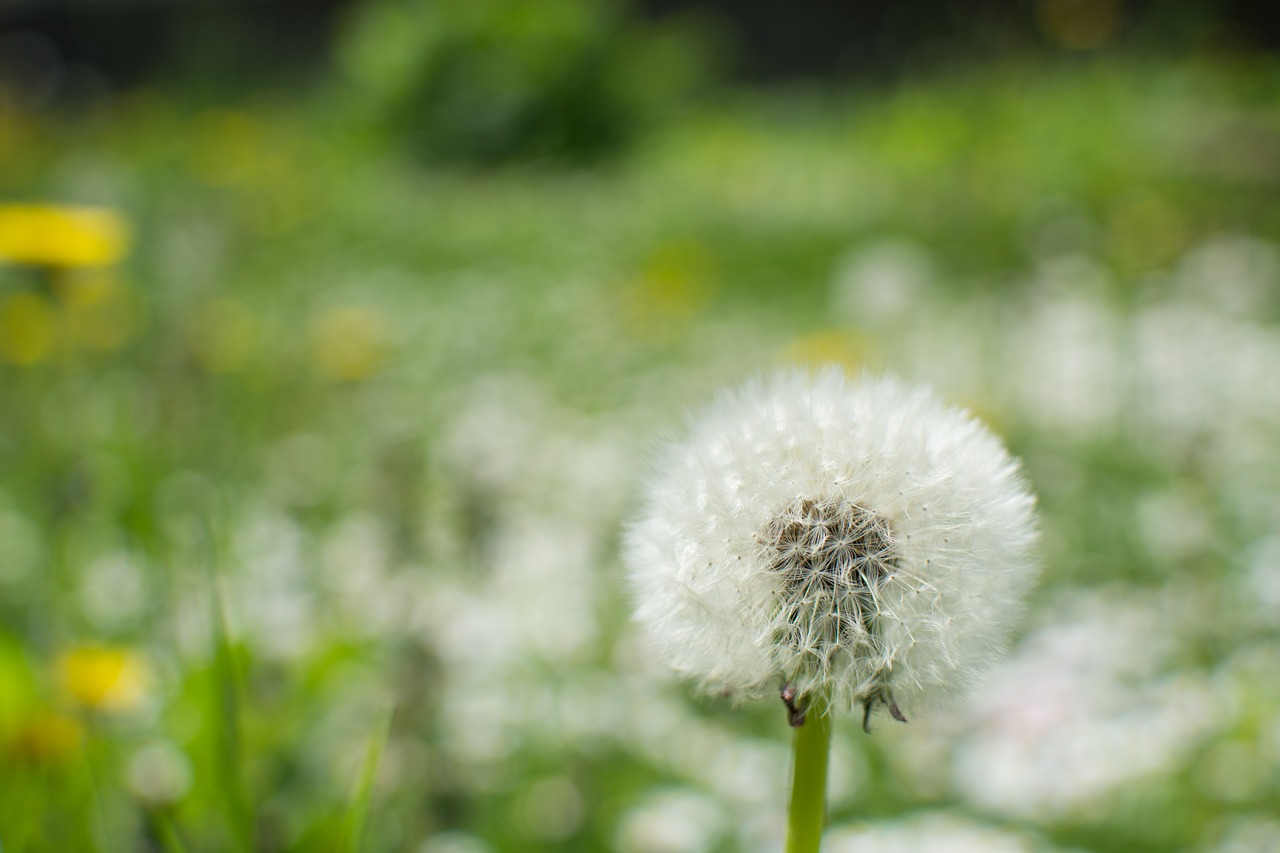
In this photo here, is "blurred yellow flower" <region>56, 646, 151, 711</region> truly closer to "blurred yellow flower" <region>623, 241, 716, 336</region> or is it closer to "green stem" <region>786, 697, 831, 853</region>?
"green stem" <region>786, 697, 831, 853</region>

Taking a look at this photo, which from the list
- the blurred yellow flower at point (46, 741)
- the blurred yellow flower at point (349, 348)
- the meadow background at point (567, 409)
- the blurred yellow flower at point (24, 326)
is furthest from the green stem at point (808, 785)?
the blurred yellow flower at point (349, 348)

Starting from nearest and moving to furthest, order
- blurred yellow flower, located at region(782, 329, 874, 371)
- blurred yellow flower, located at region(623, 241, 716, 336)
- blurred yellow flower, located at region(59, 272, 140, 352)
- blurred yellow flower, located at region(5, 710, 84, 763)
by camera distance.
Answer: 1. blurred yellow flower, located at region(5, 710, 84, 763)
2. blurred yellow flower, located at region(782, 329, 874, 371)
3. blurred yellow flower, located at region(59, 272, 140, 352)
4. blurred yellow flower, located at region(623, 241, 716, 336)

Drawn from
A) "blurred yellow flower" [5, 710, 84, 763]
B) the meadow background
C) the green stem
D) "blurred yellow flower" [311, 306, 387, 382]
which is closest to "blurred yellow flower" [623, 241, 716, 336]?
the meadow background

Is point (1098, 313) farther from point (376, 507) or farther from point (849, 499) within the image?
point (849, 499)

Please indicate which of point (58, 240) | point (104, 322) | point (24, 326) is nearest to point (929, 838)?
point (58, 240)

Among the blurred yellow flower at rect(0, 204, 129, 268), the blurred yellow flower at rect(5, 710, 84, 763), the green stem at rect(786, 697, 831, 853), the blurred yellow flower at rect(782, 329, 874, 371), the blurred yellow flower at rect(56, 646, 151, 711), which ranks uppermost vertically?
the blurred yellow flower at rect(782, 329, 874, 371)

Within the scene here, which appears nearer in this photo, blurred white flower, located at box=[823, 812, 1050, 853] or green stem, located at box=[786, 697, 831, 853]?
green stem, located at box=[786, 697, 831, 853]

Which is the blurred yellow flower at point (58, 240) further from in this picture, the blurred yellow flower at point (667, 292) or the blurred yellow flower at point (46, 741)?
the blurred yellow flower at point (667, 292)
